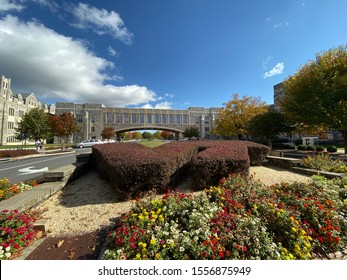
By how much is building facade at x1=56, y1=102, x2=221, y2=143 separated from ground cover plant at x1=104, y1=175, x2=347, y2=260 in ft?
192

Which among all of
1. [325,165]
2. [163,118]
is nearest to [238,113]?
[325,165]

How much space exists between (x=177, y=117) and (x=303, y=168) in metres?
57.9

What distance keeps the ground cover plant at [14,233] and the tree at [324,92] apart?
20069 mm

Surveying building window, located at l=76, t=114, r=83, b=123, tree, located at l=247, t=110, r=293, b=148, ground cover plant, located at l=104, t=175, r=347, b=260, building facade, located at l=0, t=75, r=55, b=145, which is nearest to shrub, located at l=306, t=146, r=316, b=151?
tree, located at l=247, t=110, r=293, b=148

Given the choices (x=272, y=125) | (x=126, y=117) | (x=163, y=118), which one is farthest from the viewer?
(x=163, y=118)

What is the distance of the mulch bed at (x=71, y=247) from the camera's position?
2.39 meters

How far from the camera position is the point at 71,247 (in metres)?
2.59

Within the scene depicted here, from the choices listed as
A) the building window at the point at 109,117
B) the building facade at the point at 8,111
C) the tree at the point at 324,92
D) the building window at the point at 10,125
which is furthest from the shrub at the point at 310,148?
the building window at the point at 10,125

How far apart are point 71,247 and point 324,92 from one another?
65.3 ft

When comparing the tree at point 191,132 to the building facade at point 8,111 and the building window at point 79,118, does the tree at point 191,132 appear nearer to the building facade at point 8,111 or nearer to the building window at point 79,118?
the building window at point 79,118

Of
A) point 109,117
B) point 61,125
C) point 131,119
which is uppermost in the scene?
point 109,117

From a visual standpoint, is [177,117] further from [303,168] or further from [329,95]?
[303,168]

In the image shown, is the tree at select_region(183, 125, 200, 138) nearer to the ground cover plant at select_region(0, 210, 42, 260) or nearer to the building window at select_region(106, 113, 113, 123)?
the building window at select_region(106, 113, 113, 123)

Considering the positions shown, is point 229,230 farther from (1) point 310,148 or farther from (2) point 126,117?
(2) point 126,117
